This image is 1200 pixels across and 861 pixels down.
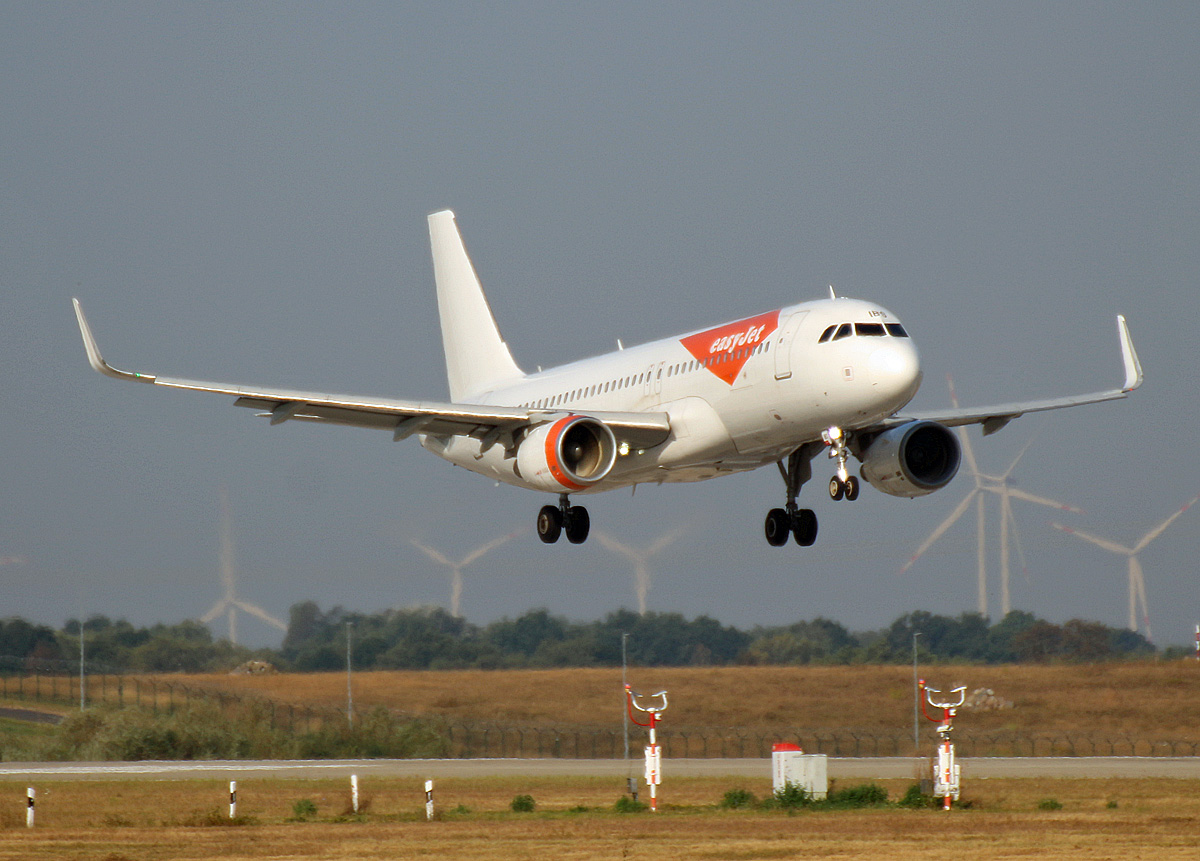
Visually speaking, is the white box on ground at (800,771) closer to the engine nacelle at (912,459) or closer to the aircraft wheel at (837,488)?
the engine nacelle at (912,459)

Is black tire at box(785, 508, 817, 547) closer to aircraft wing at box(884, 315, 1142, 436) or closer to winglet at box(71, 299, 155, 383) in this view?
aircraft wing at box(884, 315, 1142, 436)

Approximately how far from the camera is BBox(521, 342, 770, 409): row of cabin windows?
37250mm

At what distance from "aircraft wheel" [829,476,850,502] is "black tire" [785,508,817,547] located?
6.09 meters

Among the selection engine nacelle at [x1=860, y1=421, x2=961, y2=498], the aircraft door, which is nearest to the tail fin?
engine nacelle at [x1=860, y1=421, x2=961, y2=498]

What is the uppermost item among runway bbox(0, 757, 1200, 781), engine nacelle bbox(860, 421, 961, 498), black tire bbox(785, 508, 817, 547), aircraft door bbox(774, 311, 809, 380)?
aircraft door bbox(774, 311, 809, 380)

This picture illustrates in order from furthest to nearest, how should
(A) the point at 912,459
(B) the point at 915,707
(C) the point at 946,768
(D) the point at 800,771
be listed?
(B) the point at 915,707, (D) the point at 800,771, (C) the point at 946,768, (A) the point at 912,459

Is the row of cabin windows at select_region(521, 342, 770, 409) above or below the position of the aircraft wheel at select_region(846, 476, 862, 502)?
above

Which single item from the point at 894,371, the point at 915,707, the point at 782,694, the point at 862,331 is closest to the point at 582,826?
the point at 894,371

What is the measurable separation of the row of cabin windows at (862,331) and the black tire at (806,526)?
26.3 feet

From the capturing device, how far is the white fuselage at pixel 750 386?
3462cm

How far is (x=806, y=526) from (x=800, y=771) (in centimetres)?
712

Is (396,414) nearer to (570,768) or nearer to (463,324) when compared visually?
(463,324)

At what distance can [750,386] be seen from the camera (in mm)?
36844

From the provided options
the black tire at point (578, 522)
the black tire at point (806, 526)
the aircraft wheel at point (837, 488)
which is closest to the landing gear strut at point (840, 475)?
the aircraft wheel at point (837, 488)
